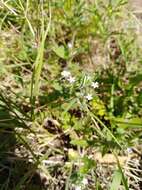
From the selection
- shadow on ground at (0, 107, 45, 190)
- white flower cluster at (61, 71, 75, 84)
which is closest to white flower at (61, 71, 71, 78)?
white flower cluster at (61, 71, 75, 84)

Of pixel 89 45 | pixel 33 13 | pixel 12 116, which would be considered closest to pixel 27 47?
pixel 33 13

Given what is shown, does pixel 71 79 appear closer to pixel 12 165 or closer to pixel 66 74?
pixel 66 74

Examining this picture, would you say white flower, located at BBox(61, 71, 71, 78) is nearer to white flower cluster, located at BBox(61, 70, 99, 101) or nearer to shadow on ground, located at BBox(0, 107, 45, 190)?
white flower cluster, located at BBox(61, 70, 99, 101)

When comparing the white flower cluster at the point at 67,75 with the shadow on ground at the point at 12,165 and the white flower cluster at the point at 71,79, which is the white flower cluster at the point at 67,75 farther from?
the shadow on ground at the point at 12,165

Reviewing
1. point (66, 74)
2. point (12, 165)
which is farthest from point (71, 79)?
point (12, 165)

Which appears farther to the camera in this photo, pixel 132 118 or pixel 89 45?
pixel 89 45

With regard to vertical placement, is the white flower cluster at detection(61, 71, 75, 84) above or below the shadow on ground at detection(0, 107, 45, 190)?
above

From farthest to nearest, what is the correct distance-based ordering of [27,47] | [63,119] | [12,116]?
[27,47], [63,119], [12,116]

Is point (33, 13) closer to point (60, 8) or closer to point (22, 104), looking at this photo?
point (60, 8)

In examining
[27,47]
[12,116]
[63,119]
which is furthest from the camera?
[27,47]
